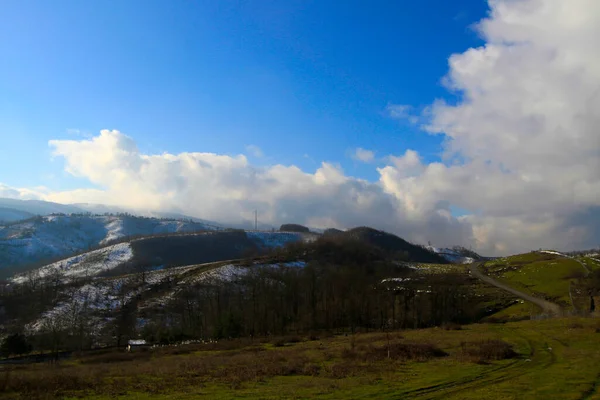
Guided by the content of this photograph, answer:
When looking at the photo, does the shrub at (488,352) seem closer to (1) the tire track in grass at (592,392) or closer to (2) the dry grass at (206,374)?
(2) the dry grass at (206,374)

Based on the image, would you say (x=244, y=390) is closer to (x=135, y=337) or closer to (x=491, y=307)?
(x=135, y=337)

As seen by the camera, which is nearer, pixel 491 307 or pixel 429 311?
pixel 429 311

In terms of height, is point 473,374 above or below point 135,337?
above

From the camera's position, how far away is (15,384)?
31.5 meters

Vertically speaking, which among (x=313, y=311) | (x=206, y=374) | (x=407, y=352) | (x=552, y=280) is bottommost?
(x=313, y=311)

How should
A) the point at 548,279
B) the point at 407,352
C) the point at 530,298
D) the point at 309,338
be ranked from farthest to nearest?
the point at 548,279 → the point at 530,298 → the point at 309,338 → the point at 407,352

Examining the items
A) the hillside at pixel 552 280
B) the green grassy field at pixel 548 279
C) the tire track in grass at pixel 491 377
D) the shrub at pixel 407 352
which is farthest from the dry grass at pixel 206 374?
the green grassy field at pixel 548 279

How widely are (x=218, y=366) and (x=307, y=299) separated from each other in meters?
86.9

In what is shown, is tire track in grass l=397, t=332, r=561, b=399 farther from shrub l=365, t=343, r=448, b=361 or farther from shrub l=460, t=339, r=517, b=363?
shrub l=365, t=343, r=448, b=361

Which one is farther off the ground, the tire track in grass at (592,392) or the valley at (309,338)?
the tire track in grass at (592,392)

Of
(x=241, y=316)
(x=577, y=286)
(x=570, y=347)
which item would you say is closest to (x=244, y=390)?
(x=570, y=347)

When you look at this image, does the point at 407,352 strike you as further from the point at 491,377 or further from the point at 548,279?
the point at 548,279

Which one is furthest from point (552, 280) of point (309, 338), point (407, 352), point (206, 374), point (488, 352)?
→ point (206, 374)

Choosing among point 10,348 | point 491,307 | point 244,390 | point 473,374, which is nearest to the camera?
point 244,390
